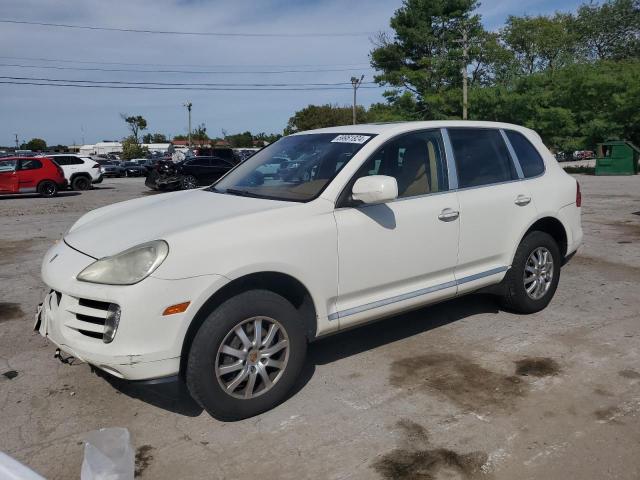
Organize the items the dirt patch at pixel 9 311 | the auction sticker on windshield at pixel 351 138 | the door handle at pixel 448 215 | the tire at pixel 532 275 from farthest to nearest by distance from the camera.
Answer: the dirt patch at pixel 9 311 → the tire at pixel 532 275 → the door handle at pixel 448 215 → the auction sticker on windshield at pixel 351 138

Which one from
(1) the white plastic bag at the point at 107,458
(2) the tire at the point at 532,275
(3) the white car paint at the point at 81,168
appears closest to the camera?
(1) the white plastic bag at the point at 107,458

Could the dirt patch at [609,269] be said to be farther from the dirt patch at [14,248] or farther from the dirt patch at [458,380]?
the dirt patch at [14,248]

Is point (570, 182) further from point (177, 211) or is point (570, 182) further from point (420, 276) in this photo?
point (177, 211)

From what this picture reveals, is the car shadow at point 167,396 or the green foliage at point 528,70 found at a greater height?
the green foliage at point 528,70

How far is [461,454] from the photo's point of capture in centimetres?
301

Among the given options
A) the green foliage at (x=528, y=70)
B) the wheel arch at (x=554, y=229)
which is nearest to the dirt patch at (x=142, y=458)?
the wheel arch at (x=554, y=229)

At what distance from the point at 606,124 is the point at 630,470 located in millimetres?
32415

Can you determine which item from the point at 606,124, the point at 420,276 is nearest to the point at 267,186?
the point at 420,276

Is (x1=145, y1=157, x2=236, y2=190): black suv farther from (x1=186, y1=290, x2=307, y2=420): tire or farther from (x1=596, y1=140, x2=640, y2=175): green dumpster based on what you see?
(x1=186, y1=290, x2=307, y2=420): tire

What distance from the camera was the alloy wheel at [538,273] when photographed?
16.6 ft

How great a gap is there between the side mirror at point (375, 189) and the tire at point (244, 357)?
0.82 meters

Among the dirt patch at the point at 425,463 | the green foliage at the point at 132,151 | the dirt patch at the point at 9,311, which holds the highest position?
the green foliage at the point at 132,151

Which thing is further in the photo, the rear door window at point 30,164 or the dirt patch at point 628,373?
the rear door window at point 30,164

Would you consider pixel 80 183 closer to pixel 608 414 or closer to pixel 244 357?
pixel 244 357
